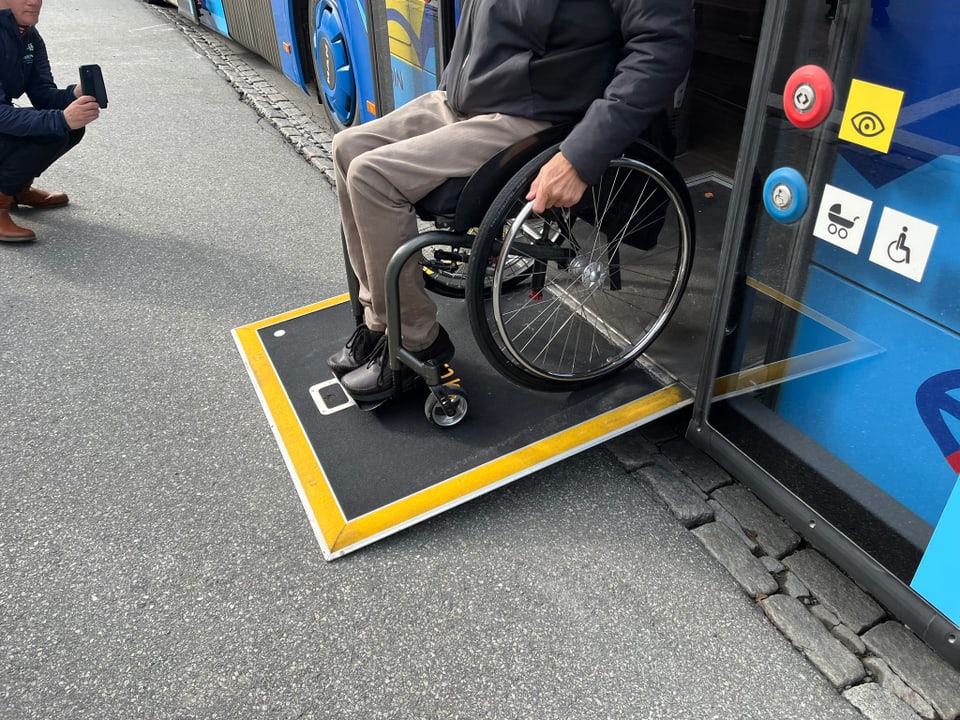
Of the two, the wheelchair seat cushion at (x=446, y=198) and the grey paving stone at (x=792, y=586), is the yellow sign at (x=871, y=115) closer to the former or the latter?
the wheelchair seat cushion at (x=446, y=198)

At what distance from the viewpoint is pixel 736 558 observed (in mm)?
1982

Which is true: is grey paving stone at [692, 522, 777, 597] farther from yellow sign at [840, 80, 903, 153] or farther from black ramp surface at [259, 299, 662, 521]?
yellow sign at [840, 80, 903, 153]

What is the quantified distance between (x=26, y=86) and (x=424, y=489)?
3.18m

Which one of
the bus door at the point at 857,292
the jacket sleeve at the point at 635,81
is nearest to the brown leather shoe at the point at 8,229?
the jacket sleeve at the point at 635,81

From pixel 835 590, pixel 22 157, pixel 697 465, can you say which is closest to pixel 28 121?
pixel 22 157

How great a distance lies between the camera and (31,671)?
171cm

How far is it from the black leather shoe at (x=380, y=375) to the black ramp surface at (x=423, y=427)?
0.08 meters

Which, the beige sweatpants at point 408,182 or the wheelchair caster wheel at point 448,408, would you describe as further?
the wheelchair caster wheel at point 448,408

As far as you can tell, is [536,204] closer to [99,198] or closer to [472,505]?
[472,505]

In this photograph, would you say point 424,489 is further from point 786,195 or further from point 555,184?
point 786,195

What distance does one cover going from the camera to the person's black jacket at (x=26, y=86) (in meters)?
3.40

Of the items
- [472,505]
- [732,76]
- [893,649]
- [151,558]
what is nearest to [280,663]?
[151,558]

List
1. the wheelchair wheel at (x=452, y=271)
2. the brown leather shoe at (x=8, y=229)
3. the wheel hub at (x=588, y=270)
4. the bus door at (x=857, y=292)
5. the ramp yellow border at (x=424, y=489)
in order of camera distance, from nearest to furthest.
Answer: the bus door at (x=857, y=292) < the ramp yellow border at (x=424, y=489) < the wheel hub at (x=588, y=270) < the wheelchair wheel at (x=452, y=271) < the brown leather shoe at (x=8, y=229)

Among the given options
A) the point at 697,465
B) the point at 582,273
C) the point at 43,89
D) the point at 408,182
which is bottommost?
the point at 697,465
